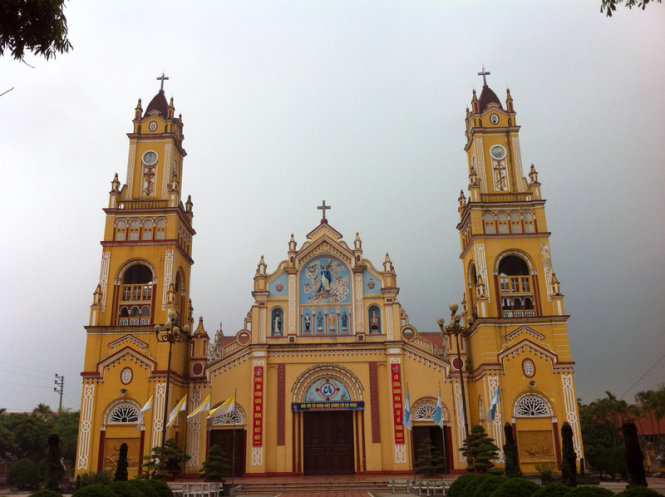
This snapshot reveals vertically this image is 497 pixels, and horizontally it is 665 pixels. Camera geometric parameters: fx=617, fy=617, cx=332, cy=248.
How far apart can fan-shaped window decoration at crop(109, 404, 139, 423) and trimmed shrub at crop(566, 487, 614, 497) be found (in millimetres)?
24159

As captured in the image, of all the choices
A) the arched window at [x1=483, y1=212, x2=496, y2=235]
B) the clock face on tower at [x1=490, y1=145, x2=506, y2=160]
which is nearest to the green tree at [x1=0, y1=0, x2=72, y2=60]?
the arched window at [x1=483, y1=212, x2=496, y2=235]

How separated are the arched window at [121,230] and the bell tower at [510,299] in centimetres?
1963

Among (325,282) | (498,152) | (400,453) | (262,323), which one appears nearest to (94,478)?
(262,323)

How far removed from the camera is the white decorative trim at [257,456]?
1284 inches

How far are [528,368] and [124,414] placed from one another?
21.1m

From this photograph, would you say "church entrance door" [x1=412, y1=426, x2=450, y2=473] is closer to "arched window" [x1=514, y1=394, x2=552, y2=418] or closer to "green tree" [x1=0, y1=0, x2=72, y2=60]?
"arched window" [x1=514, y1=394, x2=552, y2=418]

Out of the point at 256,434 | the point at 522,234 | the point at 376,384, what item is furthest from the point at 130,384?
the point at 522,234

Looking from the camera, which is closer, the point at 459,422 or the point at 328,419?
the point at 459,422

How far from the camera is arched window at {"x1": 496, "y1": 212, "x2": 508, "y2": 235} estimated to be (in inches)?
1398

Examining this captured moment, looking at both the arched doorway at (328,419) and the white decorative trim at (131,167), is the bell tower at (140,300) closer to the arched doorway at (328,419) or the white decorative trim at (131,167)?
the white decorative trim at (131,167)

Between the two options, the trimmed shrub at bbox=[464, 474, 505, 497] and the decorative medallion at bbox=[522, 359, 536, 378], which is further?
the decorative medallion at bbox=[522, 359, 536, 378]

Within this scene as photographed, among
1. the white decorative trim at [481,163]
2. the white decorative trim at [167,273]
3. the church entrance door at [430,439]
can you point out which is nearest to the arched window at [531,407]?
the church entrance door at [430,439]

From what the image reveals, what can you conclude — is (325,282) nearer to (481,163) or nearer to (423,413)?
(423,413)

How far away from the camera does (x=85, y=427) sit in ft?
102
